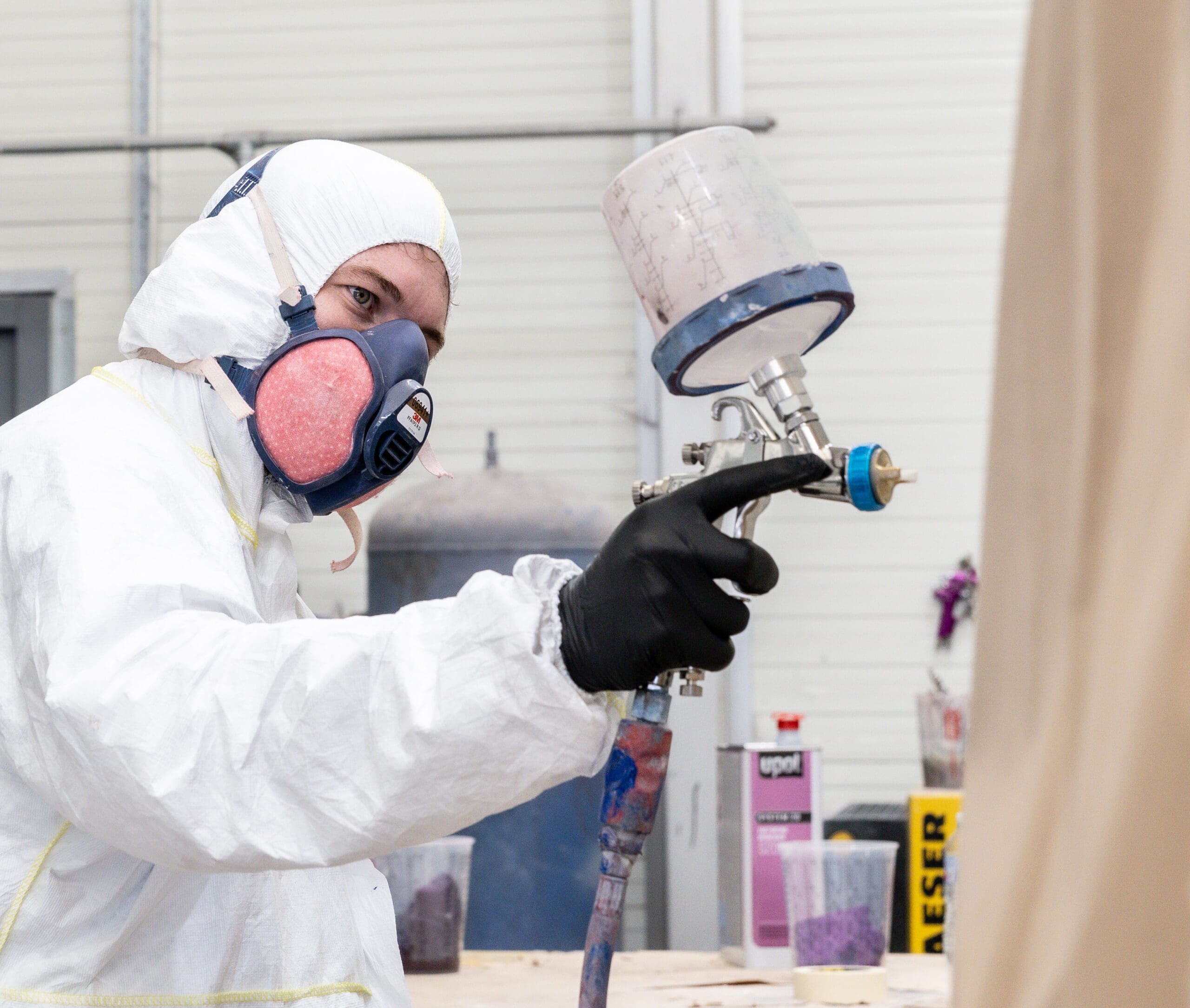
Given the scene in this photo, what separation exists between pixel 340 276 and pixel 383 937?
581 mm

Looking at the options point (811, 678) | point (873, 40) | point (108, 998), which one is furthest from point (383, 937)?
point (873, 40)

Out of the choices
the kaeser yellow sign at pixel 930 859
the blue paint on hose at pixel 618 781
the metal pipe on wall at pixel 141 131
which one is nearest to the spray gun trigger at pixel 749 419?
the blue paint on hose at pixel 618 781

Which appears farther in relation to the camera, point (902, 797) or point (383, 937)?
point (902, 797)

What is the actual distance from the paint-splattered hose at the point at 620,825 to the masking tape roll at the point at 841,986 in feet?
2.45

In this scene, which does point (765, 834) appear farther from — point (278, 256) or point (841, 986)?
point (278, 256)

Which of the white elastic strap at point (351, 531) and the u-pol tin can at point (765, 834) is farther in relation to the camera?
the u-pol tin can at point (765, 834)

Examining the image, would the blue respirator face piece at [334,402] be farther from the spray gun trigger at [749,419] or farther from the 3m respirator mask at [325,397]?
the spray gun trigger at [749,419]

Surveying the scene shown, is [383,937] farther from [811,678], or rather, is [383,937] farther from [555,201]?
[555,201]

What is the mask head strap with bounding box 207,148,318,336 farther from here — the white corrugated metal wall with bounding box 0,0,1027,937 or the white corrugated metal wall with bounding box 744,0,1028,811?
the white corrugated metal wall with bounding box 744,0,1028,811

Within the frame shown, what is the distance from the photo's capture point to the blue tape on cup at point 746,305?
81 centimetres

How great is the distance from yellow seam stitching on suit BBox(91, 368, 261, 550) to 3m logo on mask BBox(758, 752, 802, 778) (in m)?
0.96

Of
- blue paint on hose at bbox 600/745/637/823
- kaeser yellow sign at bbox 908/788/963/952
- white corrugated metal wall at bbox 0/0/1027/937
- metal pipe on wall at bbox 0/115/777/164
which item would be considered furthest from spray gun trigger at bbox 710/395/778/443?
metal pipe on wall at bbox 0/115/777/164

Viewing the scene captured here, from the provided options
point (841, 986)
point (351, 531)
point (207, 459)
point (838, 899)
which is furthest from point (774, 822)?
point (207, 459)

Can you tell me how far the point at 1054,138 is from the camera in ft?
1.42
